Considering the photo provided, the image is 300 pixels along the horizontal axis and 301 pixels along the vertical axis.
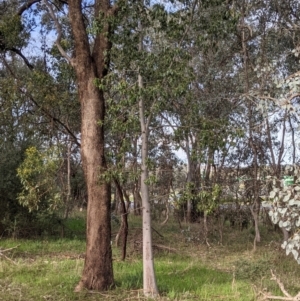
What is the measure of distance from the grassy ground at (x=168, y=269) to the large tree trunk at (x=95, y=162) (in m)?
0.40

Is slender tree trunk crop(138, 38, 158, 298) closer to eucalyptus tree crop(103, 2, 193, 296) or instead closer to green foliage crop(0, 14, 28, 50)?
eucalyptus tree crop(103, 2, 193, 296)

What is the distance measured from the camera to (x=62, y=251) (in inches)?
520

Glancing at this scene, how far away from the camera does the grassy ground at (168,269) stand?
8453mm

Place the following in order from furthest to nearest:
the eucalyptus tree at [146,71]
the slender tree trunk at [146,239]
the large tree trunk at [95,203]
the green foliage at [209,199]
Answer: the large tree trunk at [95,203] < the slender tree trunk at [146,239] < the green foliage at [209,199] < the eucalyptus tree at [146,71]

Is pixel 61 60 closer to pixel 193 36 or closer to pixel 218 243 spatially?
pixel 193 36

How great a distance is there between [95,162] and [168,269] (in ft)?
11.3

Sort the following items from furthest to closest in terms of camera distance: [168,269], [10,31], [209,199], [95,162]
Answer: [168,269] < [10,31] < [95,162] < [209,199]

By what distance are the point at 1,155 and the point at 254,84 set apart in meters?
7.38

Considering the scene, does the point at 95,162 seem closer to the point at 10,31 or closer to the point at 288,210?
the point at 10,31

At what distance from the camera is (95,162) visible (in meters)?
8.69

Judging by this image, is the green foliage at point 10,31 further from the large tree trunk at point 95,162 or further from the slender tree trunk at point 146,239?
the slender tree trunk at point 146,239

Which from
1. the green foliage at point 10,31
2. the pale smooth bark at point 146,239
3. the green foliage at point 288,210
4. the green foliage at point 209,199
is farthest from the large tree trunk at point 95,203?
the green foliage at point 288,210

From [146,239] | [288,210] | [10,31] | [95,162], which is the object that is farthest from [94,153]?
[288,210]

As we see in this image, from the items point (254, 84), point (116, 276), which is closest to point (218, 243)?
point (254, 84)
